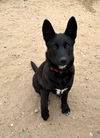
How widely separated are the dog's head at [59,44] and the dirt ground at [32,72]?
3.02 feet

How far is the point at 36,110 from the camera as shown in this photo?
343 centimetres

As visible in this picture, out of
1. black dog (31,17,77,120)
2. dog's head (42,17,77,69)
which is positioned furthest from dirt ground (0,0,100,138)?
dog's head (42,17,77,69)

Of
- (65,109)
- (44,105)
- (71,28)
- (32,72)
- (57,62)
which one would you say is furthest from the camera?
(32,72)

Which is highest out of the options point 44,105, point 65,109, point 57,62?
point 57,62

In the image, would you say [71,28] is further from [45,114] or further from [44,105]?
[45,114]

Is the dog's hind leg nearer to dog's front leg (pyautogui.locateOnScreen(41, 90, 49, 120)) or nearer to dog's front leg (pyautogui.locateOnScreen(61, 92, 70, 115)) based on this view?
dog's front leg (pyautogui.locateOnScreen(41, 90, 49, 120))

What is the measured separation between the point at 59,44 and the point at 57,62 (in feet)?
0.73

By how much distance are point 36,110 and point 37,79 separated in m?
0.46

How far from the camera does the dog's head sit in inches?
108

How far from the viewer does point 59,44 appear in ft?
9.12

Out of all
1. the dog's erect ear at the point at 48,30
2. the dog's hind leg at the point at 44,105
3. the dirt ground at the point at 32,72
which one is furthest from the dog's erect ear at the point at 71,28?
the dirt ground at the point at 32,72

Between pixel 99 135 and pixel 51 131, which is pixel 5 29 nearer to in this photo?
pixel 51 131

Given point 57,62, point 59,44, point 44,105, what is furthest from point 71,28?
point 44,105

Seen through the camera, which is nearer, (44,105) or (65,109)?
(44,105)
